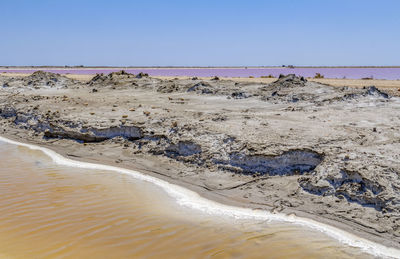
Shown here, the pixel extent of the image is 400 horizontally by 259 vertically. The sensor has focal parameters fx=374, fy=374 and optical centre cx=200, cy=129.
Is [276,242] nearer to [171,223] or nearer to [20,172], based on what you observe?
[171,223]

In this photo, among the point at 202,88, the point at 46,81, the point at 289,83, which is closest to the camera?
the point at 289,83

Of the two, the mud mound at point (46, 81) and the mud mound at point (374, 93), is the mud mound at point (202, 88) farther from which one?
the mud mound at point (46, 81)

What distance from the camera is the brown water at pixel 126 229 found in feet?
14.7

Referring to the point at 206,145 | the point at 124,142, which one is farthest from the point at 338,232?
the point at 124,142

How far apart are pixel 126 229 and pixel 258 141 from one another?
323 centimetres

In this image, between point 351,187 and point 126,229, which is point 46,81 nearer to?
point 126,229

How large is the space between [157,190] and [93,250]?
215 cm

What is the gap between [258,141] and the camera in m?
7.25

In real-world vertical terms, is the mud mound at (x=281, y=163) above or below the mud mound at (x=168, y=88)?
below

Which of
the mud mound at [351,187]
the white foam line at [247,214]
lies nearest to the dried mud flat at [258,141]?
the mud mound at [351,187]

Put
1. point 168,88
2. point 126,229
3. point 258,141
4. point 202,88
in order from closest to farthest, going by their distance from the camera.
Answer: point 126,229
point 258,141
point 202,88
point 168,88

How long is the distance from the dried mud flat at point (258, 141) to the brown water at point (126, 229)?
65 cm

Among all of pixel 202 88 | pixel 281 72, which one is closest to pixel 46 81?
pixel 202 88

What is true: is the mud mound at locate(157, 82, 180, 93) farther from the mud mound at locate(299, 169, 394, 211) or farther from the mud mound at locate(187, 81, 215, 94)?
the mud mound at locate(299, 169, 394, 211)
